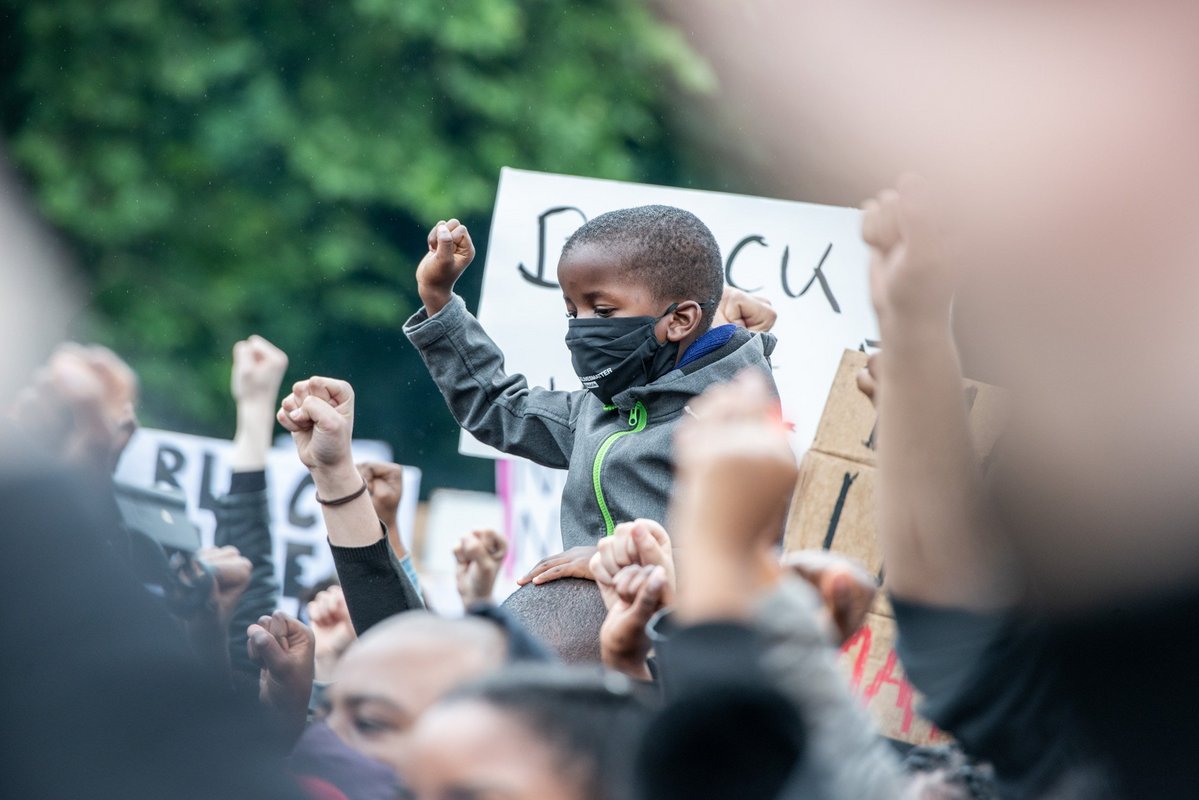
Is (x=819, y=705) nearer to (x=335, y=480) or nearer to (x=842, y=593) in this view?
(x=842, y=593)

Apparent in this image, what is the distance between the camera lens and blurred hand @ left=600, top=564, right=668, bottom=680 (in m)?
1.48

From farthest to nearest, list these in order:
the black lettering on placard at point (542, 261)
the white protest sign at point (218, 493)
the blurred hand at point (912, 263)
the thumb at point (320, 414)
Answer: the white protest sign at point (218, 493) < the black lettering on placard at point (542, 261) < the thumb at point (320, 414) < the blurred hand at point (912, 263)

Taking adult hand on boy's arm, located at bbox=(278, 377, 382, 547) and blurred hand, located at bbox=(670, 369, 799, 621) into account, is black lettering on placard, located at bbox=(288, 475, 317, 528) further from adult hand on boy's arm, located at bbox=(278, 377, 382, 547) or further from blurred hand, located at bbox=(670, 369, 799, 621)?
blurred hand, located at bbox=(670, 369, 799, 621)

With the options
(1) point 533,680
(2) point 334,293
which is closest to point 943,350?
(1) point 533,680

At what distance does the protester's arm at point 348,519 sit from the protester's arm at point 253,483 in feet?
2.51

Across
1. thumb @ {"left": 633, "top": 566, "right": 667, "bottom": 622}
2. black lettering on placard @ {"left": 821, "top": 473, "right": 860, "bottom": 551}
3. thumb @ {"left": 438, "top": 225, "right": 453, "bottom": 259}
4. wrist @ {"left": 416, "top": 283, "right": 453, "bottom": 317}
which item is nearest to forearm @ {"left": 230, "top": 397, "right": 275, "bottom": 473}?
wrist @ {"left": 416, "top": 283, "right": 453, "bottom": 317}

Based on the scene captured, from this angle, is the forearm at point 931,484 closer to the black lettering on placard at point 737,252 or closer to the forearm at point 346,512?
the forearm at point 346,512

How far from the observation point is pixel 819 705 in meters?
1.18

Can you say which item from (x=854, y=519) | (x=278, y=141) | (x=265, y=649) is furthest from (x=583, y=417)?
(x=278, y=141)

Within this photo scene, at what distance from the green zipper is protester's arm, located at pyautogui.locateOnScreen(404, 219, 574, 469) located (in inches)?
9.6

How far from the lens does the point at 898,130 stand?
2031mm

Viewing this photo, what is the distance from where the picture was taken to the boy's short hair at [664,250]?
227 cm

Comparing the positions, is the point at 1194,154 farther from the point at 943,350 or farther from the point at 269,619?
the point at 269,619

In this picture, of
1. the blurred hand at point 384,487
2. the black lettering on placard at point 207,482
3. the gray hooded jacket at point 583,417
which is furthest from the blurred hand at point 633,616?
the black lettering on placard at point 207,482
